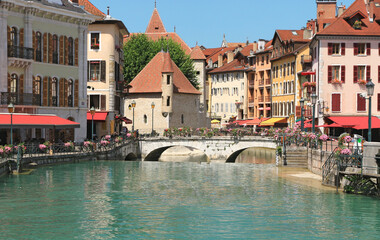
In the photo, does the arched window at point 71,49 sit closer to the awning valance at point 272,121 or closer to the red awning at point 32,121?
the red awning at point 32,121

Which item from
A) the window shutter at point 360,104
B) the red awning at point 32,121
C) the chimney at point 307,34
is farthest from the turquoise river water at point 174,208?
the chimney at point 307,34

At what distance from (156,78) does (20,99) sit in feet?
122

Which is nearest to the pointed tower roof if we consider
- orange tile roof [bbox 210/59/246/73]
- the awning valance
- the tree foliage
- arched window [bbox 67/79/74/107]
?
orange tile roof [bbox 210/59/246/73]

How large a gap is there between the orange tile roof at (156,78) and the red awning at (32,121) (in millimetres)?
37260

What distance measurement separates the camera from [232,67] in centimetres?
12356

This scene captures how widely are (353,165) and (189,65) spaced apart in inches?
2601

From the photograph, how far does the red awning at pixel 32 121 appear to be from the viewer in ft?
152

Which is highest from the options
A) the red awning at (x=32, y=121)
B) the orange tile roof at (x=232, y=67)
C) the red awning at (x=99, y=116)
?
the orange tile roof at (x=232, y=67)

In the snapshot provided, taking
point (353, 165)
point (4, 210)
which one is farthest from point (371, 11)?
point (4, 210)

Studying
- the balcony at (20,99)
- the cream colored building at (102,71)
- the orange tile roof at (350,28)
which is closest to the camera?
the balcony at (20,99)

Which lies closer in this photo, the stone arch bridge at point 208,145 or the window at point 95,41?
the window at point 95,41

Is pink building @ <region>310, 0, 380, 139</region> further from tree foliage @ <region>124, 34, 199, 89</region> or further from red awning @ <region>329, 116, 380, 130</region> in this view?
tree foliage @ <region>124, 34, 199, 89</region>

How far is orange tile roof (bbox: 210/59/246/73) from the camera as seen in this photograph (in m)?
120

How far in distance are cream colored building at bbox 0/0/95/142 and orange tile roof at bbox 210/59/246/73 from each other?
60.4 m
